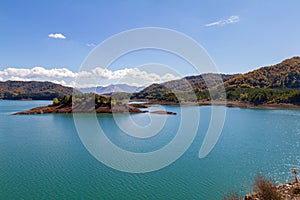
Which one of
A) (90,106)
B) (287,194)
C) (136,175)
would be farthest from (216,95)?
(287,194)

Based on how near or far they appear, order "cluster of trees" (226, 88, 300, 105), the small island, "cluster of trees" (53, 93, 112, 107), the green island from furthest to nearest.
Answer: "cluster of trees" (226, 88, 300, 105), the green island, "cluster of trees" (53, 93, 112, 107), the small island

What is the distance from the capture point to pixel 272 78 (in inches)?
4375

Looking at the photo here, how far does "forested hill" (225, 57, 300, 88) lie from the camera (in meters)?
101

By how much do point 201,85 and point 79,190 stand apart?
13617cm

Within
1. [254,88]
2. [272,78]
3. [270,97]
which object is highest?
[272,78]

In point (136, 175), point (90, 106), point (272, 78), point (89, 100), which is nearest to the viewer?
point (136, 175)

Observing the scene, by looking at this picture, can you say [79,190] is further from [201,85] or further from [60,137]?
[201,85]

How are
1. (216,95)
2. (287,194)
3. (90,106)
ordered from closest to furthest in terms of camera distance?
(287,194), (90,106), (216,95)

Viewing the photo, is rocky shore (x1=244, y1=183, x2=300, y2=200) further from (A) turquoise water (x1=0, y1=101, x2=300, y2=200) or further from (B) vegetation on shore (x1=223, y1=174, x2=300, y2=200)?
(A) turquoise water (x1=0, y1=101, x2=300, y2=200)

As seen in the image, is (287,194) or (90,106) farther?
(90,106)

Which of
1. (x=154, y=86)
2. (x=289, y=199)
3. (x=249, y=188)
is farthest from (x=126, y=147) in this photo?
(x=154, y=86)

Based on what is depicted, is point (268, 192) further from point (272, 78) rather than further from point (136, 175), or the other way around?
point (272, 78)

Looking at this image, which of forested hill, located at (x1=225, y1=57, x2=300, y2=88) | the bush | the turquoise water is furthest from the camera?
forested hill, located at (x1=225, y1=57, x2=300, y2=88)

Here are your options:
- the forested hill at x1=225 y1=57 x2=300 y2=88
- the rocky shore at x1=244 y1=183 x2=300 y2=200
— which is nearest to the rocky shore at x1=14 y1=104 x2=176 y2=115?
the rocky shore at x1=244 y1=183 x2=300 y2=200
